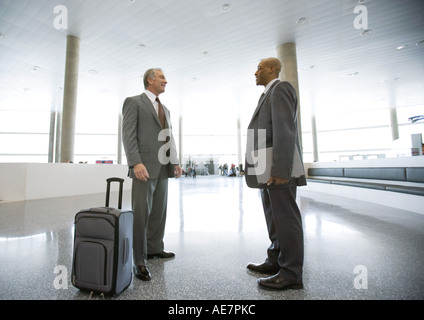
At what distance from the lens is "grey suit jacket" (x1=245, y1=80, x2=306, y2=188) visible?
4.06 ft

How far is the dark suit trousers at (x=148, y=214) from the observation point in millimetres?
1509

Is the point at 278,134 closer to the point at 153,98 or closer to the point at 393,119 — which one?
the point at 153,98

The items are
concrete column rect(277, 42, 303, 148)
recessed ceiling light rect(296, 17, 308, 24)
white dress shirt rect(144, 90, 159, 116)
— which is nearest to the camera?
white dress shirt rect(144, 90, 159, 116)

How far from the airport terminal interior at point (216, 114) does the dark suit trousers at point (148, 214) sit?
159 mm

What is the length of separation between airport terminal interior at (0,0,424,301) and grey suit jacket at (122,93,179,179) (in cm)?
84

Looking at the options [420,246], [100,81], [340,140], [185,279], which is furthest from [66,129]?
[340,140]

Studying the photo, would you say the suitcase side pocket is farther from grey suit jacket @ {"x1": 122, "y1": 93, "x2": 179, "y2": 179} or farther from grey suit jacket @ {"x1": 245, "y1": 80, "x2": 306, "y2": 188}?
grey suit jacket @ {"x1": 245, "y1": 80, "x2": 306, "y2": 188}

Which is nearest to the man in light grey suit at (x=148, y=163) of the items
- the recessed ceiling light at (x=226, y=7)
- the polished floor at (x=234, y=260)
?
the polished floor at (x=234, y=260)

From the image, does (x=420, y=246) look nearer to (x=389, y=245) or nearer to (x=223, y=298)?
(x=389, y=245)

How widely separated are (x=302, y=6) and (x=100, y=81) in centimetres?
1081

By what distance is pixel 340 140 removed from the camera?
22.4 m

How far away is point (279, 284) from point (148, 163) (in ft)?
4.06
